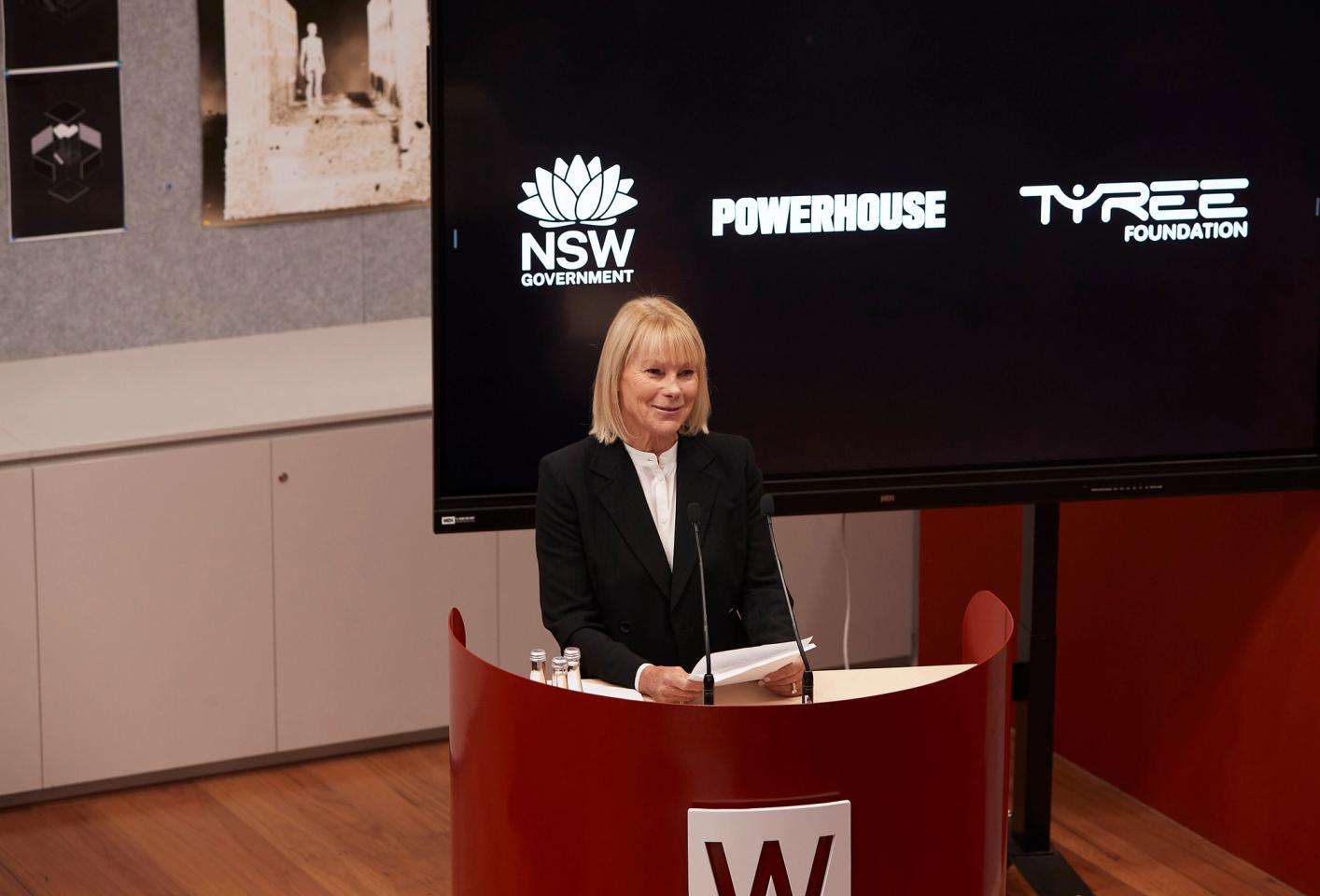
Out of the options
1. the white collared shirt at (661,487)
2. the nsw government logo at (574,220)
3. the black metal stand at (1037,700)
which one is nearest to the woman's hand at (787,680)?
the white collared shirt at (661,487)

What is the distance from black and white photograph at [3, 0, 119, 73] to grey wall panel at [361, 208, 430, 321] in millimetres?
796

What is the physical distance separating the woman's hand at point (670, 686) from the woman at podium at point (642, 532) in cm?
9

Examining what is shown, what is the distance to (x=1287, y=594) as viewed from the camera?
400cm

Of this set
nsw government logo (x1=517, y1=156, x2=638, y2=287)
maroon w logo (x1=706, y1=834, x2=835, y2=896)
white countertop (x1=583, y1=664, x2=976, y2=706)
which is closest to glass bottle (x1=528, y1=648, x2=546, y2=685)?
white countertop (x1=583, y1=664, x2=976, y2=706)

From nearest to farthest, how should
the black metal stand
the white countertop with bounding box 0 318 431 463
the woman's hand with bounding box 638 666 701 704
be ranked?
the woman's hand with bounding box 638 666 701 704 < the black metal stand < the white countertop with bounding box 0 318 431 463

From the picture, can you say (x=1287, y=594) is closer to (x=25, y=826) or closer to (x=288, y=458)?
(x=288, y=458)

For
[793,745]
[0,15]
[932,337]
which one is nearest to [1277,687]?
[932,337]

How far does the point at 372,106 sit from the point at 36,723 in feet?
5.64

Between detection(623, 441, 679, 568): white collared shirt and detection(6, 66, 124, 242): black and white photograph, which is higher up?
detection(6, 66, 124, 242): black and white photograph

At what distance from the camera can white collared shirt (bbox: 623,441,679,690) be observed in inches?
122

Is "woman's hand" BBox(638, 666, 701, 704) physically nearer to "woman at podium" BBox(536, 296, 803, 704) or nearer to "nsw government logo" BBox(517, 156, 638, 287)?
"woman at podium" BBox(536, 296, 803, 704)

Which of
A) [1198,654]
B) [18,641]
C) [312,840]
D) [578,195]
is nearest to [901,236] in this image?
[578,195]

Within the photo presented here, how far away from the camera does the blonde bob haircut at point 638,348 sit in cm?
300

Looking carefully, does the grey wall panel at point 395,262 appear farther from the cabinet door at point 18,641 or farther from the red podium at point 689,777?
the red podium at point 689,777
